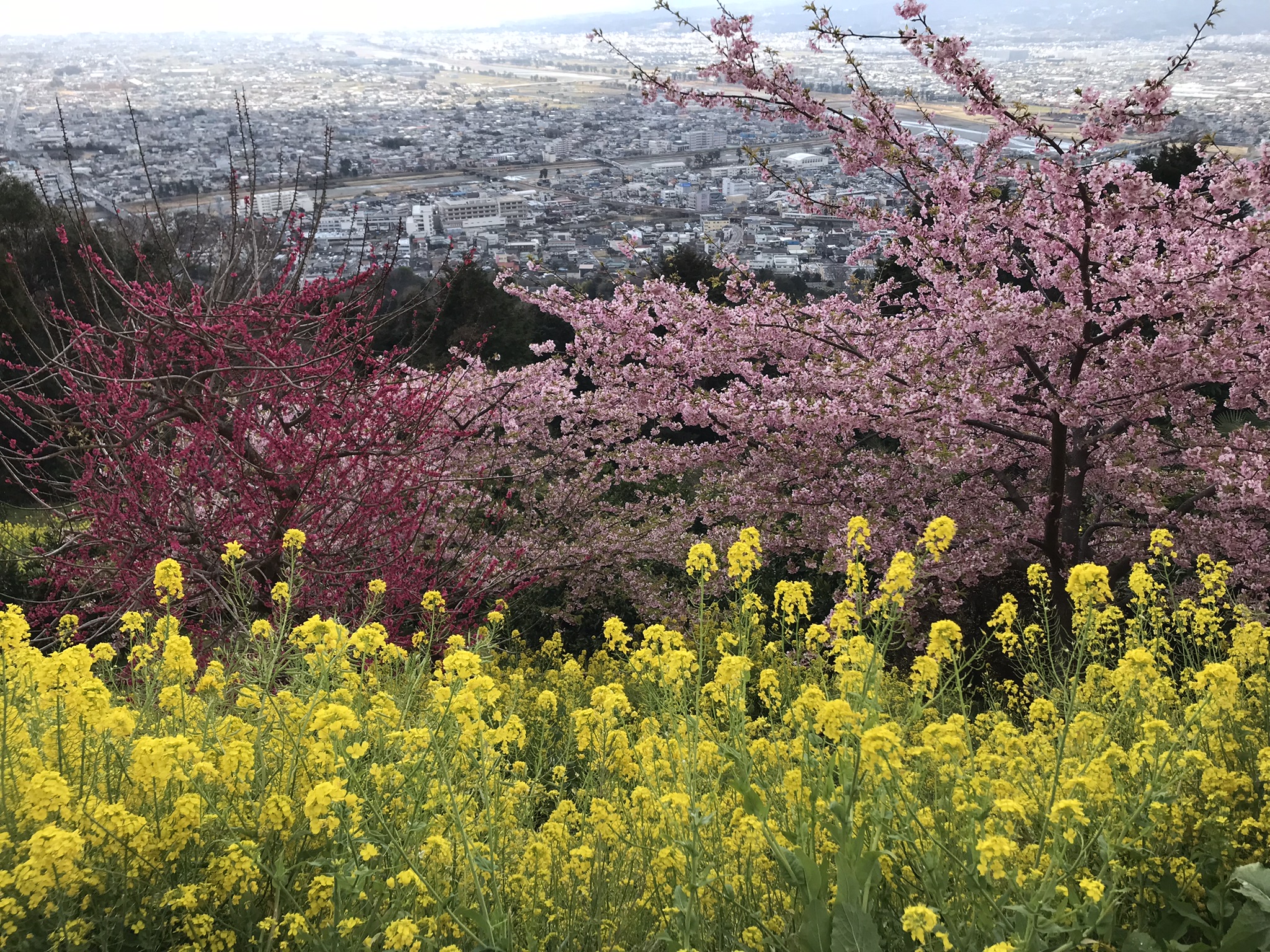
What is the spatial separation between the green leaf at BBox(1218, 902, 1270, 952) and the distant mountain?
215 inches

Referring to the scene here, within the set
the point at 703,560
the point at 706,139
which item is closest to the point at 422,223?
the point at 706,139

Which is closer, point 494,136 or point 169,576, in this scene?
point 169,576

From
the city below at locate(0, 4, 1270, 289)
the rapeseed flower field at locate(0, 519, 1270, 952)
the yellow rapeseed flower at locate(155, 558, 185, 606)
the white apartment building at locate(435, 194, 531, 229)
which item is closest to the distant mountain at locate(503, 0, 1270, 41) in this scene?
the city below at locate(0, 4, 1270, 289)

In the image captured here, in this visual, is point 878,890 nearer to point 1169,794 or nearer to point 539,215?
point 1169,794

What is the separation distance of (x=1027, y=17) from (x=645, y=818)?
16837 mm

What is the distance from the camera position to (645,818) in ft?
10.1

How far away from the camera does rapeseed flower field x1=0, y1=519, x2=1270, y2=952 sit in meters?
2.48

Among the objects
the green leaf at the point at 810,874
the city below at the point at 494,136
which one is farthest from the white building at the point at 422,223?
the green leaf at the point at 810,874

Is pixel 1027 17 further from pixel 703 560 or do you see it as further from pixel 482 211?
pixel 703 560

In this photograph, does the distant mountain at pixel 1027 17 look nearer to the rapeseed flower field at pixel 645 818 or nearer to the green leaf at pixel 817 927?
the rapeseed flower field at pixel 645 818

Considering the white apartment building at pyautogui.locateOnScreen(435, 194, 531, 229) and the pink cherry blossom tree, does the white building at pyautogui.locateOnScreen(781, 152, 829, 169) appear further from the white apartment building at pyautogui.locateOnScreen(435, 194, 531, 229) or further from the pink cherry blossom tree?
the white apartment building at pyautogui.locateOnScreen(435, 194, 531, 229)

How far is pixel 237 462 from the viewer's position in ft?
20.0

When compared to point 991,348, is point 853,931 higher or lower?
lower

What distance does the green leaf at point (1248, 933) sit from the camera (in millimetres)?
2627
